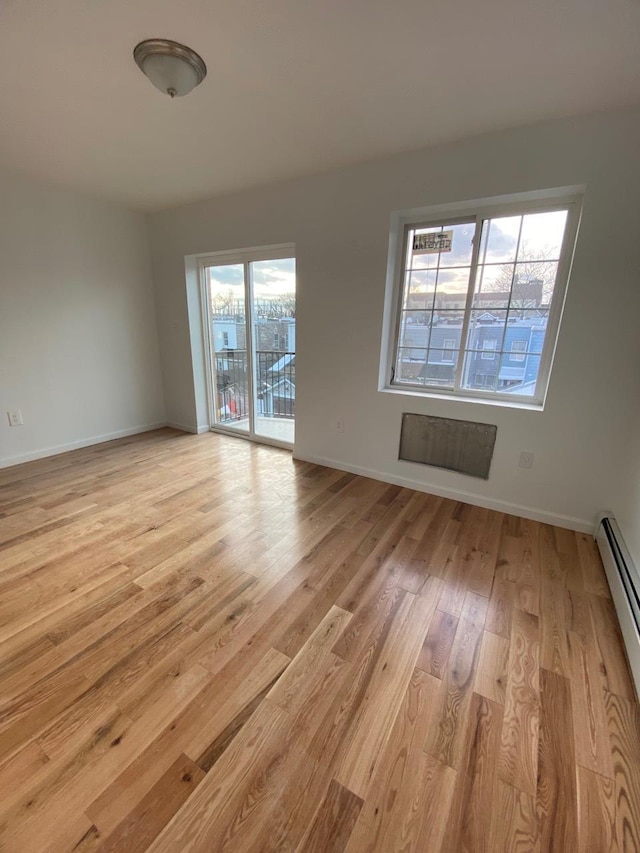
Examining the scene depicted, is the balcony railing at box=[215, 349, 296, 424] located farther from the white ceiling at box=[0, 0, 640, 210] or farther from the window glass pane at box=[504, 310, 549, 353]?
the window glass pane at box=[504, 310, 549, 353]

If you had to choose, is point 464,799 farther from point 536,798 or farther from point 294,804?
point 294,804

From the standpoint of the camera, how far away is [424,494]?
2.88 m

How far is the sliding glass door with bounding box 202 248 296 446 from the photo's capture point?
141 inches

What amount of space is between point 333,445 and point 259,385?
4.10ft

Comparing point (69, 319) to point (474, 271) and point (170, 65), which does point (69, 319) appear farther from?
point (474, 271)

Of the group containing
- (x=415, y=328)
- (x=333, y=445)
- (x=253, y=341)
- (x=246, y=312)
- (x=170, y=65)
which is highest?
(x=170, y=65)

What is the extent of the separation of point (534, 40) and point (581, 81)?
0.44 metres

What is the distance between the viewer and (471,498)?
273 centimetres

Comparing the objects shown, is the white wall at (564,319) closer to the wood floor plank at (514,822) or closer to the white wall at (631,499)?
the white wall at (631,499)

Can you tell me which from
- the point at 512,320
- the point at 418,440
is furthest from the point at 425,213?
the point at 418,440

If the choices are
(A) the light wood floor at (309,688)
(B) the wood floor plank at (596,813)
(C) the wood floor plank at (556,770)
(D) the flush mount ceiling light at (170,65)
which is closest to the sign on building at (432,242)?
(D) the flush mount ceiling light at (170,65)

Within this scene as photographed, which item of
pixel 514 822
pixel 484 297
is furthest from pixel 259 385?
pixel 514 822

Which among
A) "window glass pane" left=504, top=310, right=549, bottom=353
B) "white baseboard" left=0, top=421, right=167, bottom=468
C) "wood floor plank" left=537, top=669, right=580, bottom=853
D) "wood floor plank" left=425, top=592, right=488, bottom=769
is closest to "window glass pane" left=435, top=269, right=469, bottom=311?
"window glass pane" left=504, top=310, right=549, bottom=353

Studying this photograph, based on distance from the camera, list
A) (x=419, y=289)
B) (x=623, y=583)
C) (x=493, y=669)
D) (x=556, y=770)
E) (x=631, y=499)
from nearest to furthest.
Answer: (x=556, y=770) → (x=493, y=669) → (x=623, y=583) → (x=631, y=499) → (x=419, y=289)
